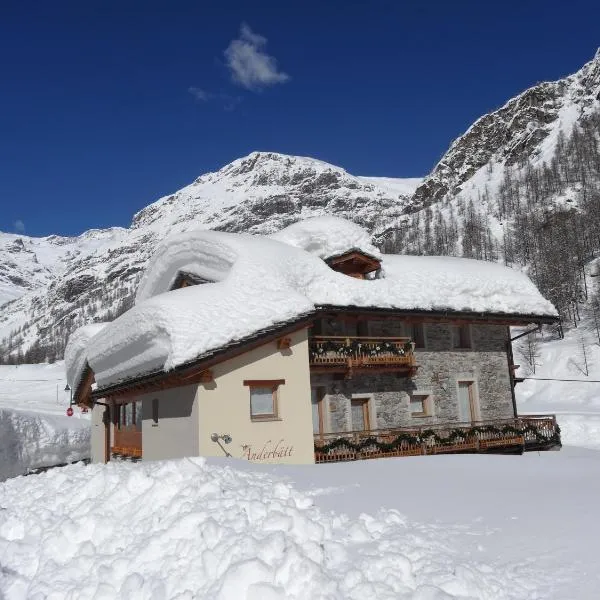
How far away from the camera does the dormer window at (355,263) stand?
20.7 m

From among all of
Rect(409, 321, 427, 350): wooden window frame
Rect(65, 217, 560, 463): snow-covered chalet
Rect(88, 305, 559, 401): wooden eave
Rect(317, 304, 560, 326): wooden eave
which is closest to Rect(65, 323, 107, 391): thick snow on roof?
Rect(65, 217, 560, 463): snow-covered chalet

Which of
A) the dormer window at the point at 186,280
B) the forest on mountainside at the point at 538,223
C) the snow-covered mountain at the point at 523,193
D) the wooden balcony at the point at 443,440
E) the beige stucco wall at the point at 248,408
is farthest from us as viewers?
the snow-covered mountain at the point at 523,193

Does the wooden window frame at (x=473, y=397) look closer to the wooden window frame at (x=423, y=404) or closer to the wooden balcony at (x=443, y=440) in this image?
the wooden balcony at (x=443, y=440)

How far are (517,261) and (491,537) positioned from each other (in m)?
93.8

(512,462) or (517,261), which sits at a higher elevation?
(517,261)

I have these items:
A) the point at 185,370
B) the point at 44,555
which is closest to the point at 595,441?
the point at 185,370

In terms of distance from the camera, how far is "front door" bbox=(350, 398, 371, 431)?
A: 1897 cm

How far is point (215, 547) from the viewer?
648cm

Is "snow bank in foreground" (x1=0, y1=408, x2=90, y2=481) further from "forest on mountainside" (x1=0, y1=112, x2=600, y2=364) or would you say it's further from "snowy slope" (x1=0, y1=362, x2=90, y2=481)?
"forest on mountainside" (x1=0, y1=112, x2=600, y2=364)

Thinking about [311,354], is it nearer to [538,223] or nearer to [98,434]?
[98,434]

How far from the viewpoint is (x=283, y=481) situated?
9.48m

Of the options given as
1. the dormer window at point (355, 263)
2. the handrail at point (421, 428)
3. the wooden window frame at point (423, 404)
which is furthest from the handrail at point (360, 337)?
the handrail at point (421, 428)

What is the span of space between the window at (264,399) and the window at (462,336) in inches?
337

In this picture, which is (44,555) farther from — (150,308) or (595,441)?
(595,441)
